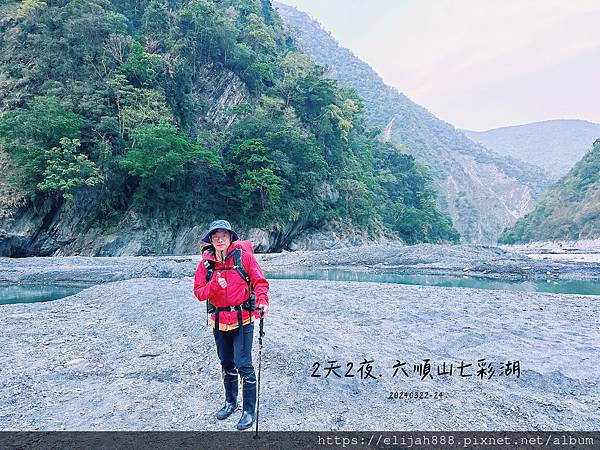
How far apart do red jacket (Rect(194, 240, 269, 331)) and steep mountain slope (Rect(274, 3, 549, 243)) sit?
345 ft

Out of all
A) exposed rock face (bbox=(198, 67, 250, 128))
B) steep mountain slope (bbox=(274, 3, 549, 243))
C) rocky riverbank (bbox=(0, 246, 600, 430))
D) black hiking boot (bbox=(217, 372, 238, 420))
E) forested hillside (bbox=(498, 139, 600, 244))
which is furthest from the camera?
steep mountain slope (bbox=(274, 3, 549, 243))

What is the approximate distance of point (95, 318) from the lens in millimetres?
8977

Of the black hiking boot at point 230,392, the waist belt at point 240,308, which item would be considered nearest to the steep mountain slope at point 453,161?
the waist belt at point 240,308

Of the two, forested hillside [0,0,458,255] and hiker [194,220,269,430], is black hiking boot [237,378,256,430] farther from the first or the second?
forested hillside [0,0,458,255]

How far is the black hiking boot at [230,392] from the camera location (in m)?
3.88

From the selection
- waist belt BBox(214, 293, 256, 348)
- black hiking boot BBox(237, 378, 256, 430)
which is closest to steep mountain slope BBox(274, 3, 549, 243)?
waist belt BBox(214, 293, 256, 348)

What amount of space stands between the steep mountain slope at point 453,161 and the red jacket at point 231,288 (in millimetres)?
105209

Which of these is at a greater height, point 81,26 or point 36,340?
point 81,26

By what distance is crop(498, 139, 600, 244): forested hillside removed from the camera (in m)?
59.2

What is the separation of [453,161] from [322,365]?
Result: 13644cm

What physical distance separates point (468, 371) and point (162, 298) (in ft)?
26.6

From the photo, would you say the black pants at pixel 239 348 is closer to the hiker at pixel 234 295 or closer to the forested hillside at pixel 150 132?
the hiker at pixel 234 295

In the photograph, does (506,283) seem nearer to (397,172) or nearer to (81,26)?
(81,26)

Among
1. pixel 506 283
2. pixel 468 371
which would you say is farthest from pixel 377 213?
pixel 468 371
